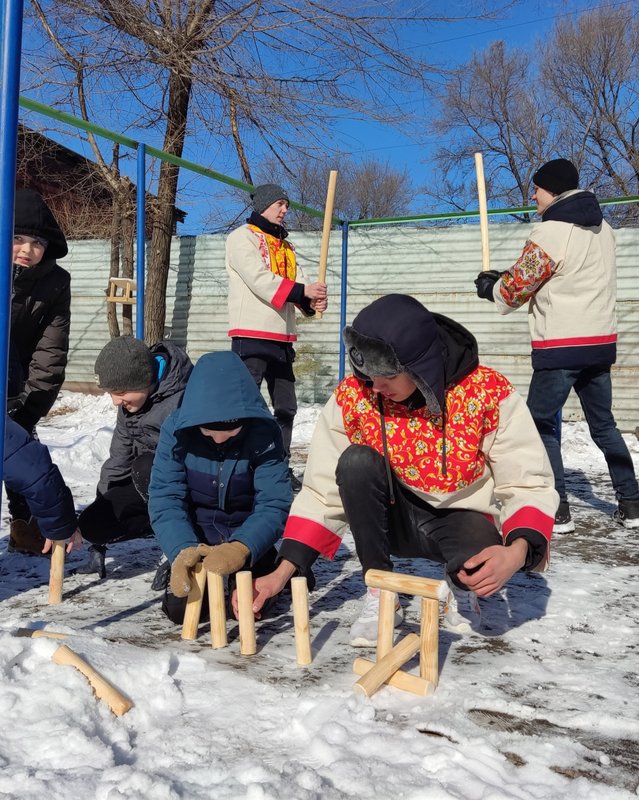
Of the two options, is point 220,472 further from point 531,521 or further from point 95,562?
point 531,521

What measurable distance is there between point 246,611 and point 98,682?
489 millimetres

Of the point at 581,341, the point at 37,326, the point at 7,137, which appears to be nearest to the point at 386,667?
the point at 7,137

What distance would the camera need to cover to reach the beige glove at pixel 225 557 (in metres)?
2.06

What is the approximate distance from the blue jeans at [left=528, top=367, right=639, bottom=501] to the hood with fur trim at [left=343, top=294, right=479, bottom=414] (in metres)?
1.82

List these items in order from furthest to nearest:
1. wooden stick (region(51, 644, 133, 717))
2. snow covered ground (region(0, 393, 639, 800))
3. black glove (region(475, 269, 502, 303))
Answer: black glove (region(475, 269, 502, 303))
wooden stick (region(51, 644, 133, 717))
snow covered ground (region(0, 393, 639, 800))

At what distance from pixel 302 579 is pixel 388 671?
344 mm

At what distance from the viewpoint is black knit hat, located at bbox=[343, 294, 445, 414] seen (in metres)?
1.82

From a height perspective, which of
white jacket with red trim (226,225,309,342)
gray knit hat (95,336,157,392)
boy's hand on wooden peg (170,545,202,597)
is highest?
white jacket with red trim (226,225,309,342)

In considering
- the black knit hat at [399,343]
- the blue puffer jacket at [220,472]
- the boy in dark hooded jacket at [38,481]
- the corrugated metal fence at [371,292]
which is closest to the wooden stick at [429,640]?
the black knit hat at [399,343]

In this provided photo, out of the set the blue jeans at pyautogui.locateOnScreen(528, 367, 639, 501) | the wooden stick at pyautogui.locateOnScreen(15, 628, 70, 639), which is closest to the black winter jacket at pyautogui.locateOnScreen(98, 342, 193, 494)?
the wooden stick at pyautogui.locateOnScreen(15, 628, 70, 639)

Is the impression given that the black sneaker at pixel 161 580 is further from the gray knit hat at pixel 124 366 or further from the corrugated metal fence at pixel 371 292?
the corrugated metal fence at pixel 371 292

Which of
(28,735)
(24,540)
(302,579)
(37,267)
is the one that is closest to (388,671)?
(302,579)

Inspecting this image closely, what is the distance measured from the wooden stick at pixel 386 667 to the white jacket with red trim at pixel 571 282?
2067 mm

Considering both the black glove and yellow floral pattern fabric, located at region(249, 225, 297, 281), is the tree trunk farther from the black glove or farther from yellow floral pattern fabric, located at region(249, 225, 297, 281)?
the black glove
